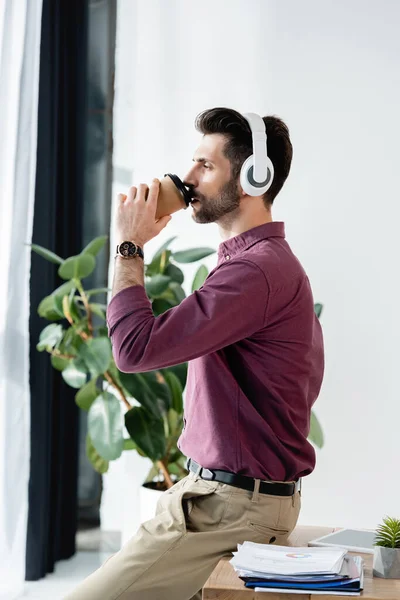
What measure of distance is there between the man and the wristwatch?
0.01 m

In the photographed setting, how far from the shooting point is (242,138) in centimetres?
175

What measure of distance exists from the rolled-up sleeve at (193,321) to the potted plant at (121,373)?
52.3 inches

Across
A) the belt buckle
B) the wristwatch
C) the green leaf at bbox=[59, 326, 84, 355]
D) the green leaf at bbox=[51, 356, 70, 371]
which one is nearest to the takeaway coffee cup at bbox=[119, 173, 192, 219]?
the wristwatch

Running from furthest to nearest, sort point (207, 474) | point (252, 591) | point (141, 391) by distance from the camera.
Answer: point (141, 391), point (207, 474), point (252, 591)

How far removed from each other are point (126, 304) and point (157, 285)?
4.42 ft

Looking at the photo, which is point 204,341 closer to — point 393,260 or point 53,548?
point 393,260

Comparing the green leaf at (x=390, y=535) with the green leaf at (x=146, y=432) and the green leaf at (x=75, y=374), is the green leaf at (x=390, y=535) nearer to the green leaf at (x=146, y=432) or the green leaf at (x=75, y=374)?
the green leaf at (x=146, y=432)

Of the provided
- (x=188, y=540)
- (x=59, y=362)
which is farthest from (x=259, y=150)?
(x=59, y=362)

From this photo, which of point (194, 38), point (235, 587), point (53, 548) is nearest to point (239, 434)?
point (235, 587)

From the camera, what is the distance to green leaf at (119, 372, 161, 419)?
2844 millimetres

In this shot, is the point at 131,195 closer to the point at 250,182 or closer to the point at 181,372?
the point at 250,182

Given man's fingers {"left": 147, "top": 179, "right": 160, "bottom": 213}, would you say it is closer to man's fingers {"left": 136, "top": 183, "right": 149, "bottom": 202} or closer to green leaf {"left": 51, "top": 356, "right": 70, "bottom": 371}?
man's fingers {"left": 136, "top": 183, "right": 149, "bottom": 202}

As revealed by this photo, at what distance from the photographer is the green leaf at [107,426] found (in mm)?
2865

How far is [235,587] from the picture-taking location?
49.4 inches
